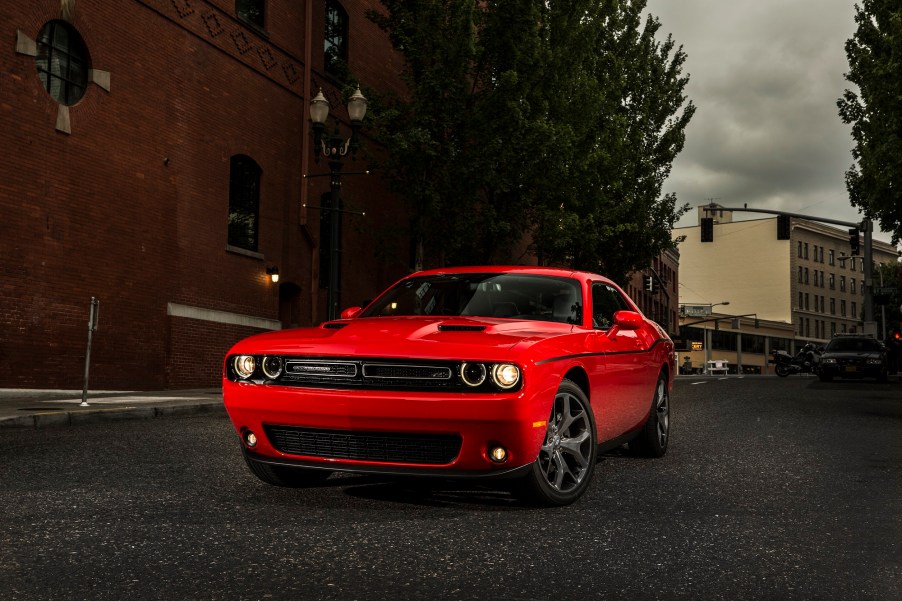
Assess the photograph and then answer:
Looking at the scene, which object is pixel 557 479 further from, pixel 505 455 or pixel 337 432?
pixel 337 432

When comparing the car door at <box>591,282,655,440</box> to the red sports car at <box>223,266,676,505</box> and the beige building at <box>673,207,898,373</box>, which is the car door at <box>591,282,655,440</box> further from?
the beige building at <box>673,207,898,373</box>

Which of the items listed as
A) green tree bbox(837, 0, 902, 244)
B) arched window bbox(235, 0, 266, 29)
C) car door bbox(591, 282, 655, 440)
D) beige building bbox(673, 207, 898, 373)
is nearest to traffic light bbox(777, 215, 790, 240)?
green tree bbox(837, 0, 902, 244)

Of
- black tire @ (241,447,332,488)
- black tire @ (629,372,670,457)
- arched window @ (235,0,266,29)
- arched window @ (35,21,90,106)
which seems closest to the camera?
black tire @ (241,447,332,488)

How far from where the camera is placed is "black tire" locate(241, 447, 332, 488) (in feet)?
16.7

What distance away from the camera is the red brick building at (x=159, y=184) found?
13719mm

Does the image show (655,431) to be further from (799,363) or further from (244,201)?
(799,363)

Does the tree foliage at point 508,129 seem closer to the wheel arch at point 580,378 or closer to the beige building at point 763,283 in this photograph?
the wheel arch at point 580,378

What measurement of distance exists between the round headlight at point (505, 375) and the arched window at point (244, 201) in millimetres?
15161

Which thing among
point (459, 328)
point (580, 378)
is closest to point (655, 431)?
point (580, 378)

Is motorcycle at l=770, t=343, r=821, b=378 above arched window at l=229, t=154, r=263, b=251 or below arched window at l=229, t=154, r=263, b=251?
below

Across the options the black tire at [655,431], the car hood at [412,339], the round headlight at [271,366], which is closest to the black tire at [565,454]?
the car hood at [412,339]

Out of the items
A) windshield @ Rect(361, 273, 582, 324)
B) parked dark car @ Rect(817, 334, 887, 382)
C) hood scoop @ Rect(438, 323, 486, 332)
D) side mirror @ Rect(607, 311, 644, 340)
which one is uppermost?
windshield @ Rect(361, 273, 582, 324)

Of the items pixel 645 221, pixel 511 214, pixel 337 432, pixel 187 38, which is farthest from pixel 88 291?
pixel 645 221

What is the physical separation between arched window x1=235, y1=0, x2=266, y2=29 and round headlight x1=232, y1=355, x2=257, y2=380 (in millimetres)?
15552
